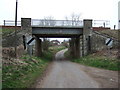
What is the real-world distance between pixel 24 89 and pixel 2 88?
1054 mm

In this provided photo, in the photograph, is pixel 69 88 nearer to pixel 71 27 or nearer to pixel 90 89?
pixel 90 89

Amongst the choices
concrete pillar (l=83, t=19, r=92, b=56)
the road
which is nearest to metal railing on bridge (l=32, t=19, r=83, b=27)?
concrete pillar (l=83, t=19, r=92, b=56)

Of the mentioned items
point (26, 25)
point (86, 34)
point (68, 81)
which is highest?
point (26, 25)

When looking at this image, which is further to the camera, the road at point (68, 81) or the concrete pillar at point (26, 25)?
the concrete pillar at point (26, 25)

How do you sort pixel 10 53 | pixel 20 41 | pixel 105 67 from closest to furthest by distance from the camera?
pixel 105 67 → pixel 10 53 → pixel 20 41

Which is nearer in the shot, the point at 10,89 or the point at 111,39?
the point at 10,89

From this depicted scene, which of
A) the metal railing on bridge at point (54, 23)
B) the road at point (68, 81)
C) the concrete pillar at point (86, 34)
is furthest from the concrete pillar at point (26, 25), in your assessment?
the road at point (68, 81)

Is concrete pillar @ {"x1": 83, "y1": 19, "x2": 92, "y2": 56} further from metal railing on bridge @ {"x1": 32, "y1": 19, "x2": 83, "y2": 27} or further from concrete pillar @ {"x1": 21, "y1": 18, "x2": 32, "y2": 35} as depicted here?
concrete pillar @ {"x1": 21, "y1": 18, "x2": 32, "y2": 35}

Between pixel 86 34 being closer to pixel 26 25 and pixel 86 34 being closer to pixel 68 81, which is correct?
pixel 26 25

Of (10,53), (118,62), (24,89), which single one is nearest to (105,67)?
(118,62)

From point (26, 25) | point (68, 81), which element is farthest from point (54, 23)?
point (68, 81)

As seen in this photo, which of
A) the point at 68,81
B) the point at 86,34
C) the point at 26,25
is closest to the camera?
the point at 68,81

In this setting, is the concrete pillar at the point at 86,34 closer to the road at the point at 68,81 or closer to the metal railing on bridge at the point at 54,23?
the metal railing on bridge at the point at 54,23

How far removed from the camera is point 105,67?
20.6 meters
